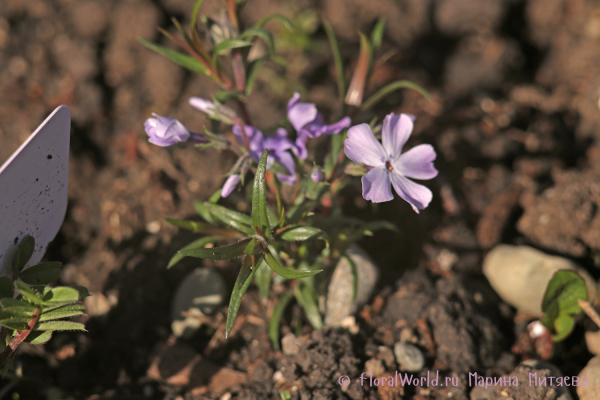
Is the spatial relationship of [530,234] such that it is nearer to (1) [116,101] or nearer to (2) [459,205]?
(2) [459,205]

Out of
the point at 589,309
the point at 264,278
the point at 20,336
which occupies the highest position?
the point at 20,336

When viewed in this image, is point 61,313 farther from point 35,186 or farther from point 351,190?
point 351,190

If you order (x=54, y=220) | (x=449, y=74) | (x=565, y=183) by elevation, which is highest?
(x=54, y=220)

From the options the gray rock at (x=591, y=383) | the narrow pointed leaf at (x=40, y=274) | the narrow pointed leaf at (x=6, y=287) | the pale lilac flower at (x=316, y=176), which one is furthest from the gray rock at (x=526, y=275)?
the narrow pointed leaf at (x=6, y=287)

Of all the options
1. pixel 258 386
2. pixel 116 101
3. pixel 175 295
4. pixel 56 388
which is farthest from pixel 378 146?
pixel 116 101

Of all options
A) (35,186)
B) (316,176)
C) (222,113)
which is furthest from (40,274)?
(316,176)

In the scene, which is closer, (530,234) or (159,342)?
(159,342)
